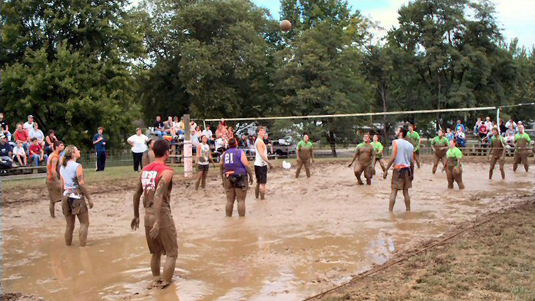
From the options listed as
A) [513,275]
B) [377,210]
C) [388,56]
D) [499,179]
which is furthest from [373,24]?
[513,275]

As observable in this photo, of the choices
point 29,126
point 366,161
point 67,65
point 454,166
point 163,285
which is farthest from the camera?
point 67,65

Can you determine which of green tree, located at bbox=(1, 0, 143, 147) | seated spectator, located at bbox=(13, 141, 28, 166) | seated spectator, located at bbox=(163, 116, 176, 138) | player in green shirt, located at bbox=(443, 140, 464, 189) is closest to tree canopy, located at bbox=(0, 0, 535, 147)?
green tree, located at bbox=(1, 0, 143, 147)

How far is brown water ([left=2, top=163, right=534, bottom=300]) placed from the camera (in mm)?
7129

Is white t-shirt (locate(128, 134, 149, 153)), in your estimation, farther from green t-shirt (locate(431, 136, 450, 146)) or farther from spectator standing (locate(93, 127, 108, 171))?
green t-shirt (locate(431, 136, 450, 146))

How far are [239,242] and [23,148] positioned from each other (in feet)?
43.6

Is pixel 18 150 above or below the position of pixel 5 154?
above

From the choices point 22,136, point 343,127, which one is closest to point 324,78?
point 343,127

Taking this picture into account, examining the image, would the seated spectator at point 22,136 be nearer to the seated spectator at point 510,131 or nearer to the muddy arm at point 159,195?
the muddy arm at point 159,195

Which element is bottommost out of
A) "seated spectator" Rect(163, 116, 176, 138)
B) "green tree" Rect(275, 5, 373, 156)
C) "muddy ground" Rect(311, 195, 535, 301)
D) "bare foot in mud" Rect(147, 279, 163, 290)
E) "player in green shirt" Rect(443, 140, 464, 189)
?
"bare foot in mud" Rect(147, 279, 163, 290)

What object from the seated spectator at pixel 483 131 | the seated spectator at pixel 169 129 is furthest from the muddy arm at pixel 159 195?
the seated spectator at pixel 483 131

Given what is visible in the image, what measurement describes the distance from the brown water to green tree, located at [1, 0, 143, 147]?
14.7 m

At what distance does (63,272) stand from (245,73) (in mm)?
30637

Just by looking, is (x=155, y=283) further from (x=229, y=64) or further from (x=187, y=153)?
(x=229, y=64)

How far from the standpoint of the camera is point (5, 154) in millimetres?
18797
